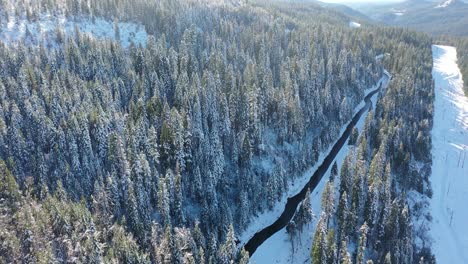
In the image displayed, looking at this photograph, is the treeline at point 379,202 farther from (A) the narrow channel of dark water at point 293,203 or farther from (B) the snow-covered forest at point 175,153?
(A) the narrow channel of dark water at point 293,203

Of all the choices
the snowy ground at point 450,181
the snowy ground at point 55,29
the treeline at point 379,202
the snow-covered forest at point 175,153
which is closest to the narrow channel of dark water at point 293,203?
the snow-covered forest at point 175,153

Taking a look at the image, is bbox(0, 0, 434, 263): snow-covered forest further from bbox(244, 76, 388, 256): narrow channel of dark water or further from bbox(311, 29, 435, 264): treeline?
bbox(244, 76, 388, 256): narrow channel of dark water

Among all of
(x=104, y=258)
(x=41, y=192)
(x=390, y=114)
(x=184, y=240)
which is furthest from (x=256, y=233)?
(x=390, y=114)

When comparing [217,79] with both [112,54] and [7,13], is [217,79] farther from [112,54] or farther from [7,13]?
[7,13]

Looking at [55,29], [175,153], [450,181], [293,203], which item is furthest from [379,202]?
[55,29]

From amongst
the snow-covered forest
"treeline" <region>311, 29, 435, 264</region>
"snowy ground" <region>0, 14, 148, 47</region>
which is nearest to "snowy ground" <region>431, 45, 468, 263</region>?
"treeline" <region>311, 29, 435, 264</region>

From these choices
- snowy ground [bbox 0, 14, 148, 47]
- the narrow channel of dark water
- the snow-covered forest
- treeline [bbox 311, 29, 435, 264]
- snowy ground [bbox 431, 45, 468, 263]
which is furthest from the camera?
snowy ground [bbox 0, 14, 148, 47]
